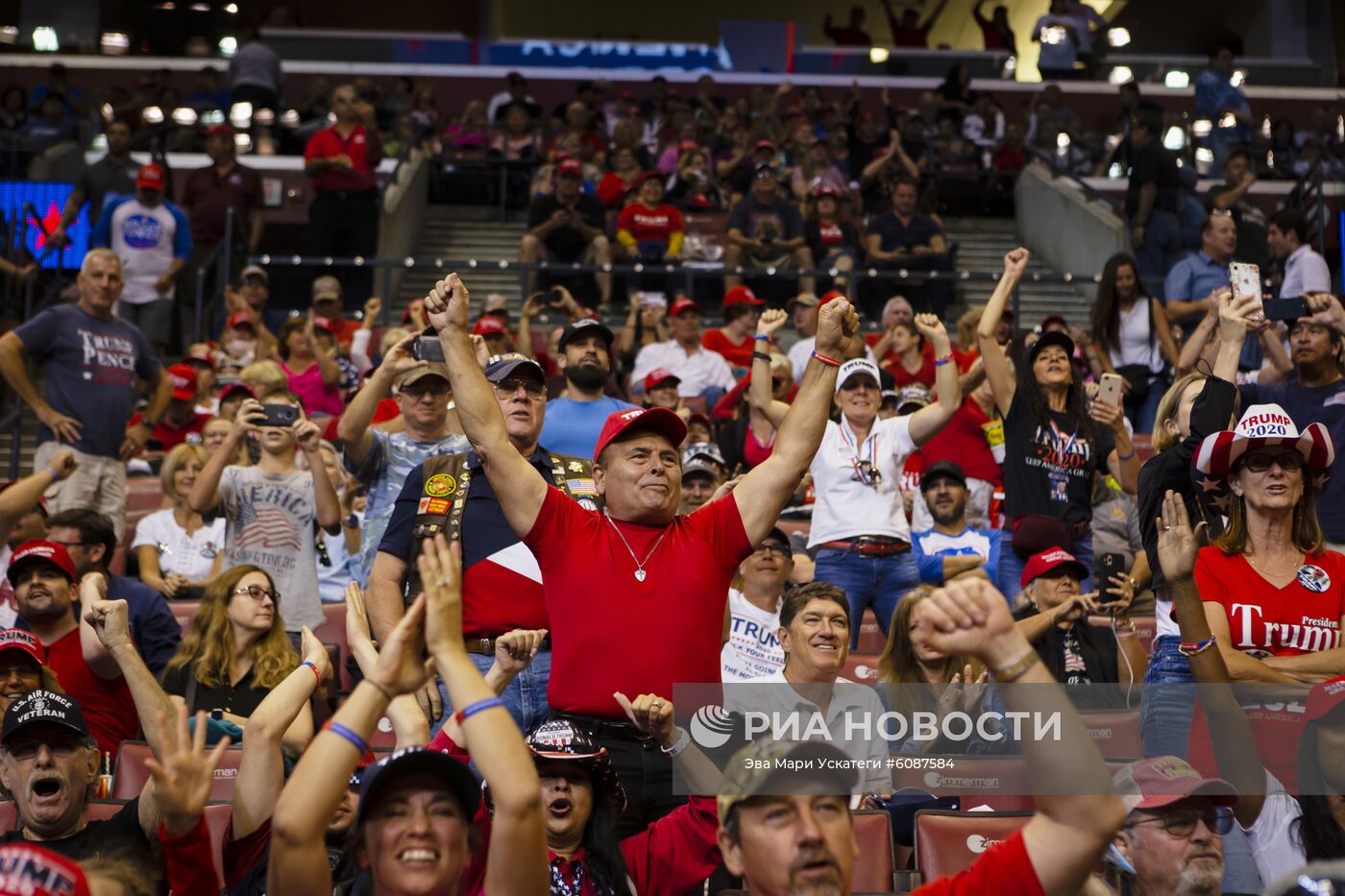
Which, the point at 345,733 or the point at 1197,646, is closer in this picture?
the point at 345,733

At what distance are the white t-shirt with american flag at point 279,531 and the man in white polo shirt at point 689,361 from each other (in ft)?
12.4

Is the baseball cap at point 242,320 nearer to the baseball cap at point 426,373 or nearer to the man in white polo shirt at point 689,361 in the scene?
the man in white polo shirt at point 689,361

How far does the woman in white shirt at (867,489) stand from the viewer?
7.46m

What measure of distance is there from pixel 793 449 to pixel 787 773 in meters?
1.33

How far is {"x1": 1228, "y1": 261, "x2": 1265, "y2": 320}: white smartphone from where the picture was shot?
19.1 ft

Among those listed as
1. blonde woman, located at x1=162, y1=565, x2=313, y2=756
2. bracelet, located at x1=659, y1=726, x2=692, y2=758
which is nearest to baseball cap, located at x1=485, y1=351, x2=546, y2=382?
bracelet, located at x1=659, y1=726, x2=692, y2=758

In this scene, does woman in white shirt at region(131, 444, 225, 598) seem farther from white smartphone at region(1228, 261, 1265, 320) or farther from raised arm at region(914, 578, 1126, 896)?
raised arm at region(914, 578, 1126, 896)

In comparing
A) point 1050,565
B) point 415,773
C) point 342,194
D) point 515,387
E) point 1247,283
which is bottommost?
point 1050,565

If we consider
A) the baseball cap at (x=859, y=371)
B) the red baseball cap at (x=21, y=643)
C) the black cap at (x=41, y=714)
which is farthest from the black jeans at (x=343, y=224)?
the black cap at (x=41, y=714)

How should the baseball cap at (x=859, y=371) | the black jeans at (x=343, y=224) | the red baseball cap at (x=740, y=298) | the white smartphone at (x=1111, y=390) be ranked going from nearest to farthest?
1. the white smartphone at (x=1111, y=390)
2. the baseball cap at (x=859, y=371)
3. the red baseball cap at (x=740, y=298)
4. the black jeans at (x=343, y=224)

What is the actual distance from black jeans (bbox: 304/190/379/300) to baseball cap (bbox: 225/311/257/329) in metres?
2.34

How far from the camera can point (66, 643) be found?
6.19m

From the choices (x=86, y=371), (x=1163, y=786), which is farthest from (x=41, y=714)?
(x=86, y=371)

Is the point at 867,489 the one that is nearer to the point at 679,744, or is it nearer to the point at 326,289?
the point at 679,744
